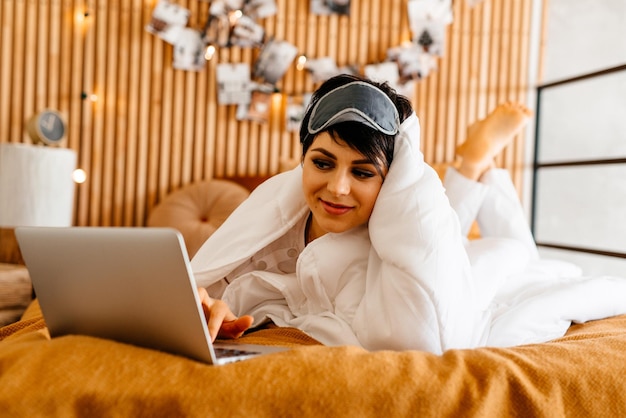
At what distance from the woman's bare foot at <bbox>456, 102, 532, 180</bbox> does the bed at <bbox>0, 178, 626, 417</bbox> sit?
140 cm

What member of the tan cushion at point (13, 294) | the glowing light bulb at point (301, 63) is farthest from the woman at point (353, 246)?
the glowing light bulb at point (301, 63)

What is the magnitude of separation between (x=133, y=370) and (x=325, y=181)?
0.59 meters

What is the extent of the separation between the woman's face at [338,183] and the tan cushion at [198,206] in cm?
205

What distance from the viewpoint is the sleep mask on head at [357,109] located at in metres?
1.32

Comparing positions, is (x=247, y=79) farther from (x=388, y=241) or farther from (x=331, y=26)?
(x=388, y=241)

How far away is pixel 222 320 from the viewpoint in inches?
47.9

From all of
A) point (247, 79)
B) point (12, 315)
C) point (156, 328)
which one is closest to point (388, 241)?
point (156, 328)

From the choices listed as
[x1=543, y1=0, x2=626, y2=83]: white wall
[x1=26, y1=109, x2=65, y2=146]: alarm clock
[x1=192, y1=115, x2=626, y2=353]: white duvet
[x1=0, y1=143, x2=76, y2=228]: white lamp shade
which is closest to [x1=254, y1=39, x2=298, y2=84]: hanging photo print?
[x1=26, y1=109, x2=65, y2=146]: alarm clock

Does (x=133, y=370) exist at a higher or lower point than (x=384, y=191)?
lower

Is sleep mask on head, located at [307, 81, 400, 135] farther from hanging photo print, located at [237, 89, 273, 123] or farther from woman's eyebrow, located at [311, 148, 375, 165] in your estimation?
hanging photo print, located at [237, 89, 273, 123]

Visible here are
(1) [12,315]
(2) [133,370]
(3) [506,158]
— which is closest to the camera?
(2) [133,370]

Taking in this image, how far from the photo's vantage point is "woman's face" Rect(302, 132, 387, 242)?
4.39ft

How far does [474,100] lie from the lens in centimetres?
419

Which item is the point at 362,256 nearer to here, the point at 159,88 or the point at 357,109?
the point at 357,109
